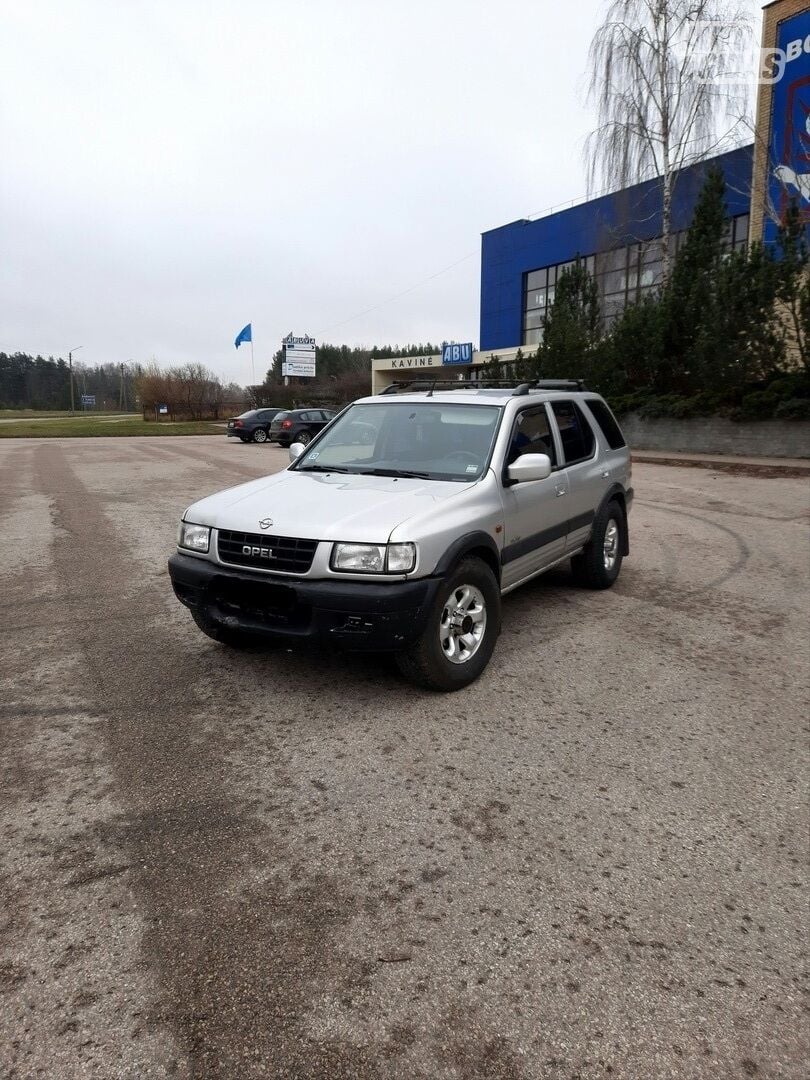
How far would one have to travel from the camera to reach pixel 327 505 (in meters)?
4.18

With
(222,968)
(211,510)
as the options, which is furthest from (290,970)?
(211,510)

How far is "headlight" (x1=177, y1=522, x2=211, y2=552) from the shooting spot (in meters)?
4.25

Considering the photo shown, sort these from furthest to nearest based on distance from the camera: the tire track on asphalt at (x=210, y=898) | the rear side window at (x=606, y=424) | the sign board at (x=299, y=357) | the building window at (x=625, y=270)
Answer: the sign board at (x=299, y=357), the building window at (x=625, y=270), the rear side window at (x=606, y=424), the tire track on asphalt at (x=210, y=898)

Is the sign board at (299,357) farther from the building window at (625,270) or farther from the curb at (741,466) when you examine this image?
the curb at (741,466)

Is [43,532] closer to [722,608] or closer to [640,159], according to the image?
[722,608]

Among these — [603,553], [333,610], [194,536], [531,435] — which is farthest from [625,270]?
[333,610]

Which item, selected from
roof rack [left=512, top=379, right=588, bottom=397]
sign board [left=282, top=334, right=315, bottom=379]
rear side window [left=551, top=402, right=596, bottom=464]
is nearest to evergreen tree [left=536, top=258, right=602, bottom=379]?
roof rack [left=512, top=379, right=588, bottom=397]

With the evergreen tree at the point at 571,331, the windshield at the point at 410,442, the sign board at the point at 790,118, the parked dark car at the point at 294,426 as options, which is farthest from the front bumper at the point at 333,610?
the sign board at the point at 790,118

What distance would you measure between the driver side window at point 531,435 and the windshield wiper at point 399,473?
0.58 metres

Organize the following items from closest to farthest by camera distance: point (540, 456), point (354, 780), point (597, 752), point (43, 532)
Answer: point (354, 780)
point (597, 752)
point (540, 456)
point (43, 532)

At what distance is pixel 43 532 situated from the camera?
366 inches

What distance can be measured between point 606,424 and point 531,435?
183 centimetres

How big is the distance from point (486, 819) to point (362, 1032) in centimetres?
113

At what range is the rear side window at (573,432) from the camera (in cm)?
583
